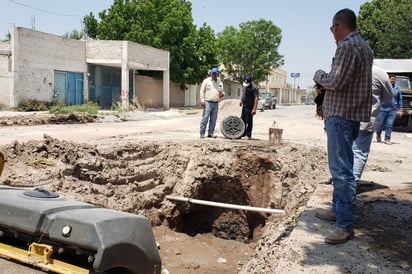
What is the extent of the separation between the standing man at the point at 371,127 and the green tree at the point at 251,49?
146 feet

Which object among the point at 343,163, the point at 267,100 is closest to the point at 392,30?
the point at 267,100

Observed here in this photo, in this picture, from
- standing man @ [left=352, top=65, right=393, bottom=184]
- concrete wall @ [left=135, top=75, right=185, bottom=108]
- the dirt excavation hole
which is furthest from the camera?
concrete wall @ [left=135, top=75, right=185, bottom=108]

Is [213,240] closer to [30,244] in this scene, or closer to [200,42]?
[30,244]

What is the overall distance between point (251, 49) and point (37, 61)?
31.8 m

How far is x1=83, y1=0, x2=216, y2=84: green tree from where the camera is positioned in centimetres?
3341

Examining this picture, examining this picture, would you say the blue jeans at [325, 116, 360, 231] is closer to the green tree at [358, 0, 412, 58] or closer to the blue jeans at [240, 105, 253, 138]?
the blue jeans at [240, 105, 253, 138]

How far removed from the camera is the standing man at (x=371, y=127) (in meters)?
4.80

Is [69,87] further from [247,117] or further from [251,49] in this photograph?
[251,49]

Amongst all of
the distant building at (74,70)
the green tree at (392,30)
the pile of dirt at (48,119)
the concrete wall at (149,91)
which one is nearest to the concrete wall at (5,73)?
the distant building at (74,70)

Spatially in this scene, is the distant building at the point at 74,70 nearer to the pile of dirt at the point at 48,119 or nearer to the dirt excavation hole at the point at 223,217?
the pile of dirt at the point at 48,119

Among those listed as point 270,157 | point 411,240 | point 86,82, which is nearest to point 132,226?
point 411,240

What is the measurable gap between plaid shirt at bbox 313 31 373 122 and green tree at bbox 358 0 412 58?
1096 inches

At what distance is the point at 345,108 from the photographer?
3518 mm

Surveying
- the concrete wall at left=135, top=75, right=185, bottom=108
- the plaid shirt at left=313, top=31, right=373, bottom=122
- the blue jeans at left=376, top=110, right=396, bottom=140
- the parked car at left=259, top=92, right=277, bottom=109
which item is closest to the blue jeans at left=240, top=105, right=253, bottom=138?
the blue jeans at left=376, top=110, right=396, bottom=140
